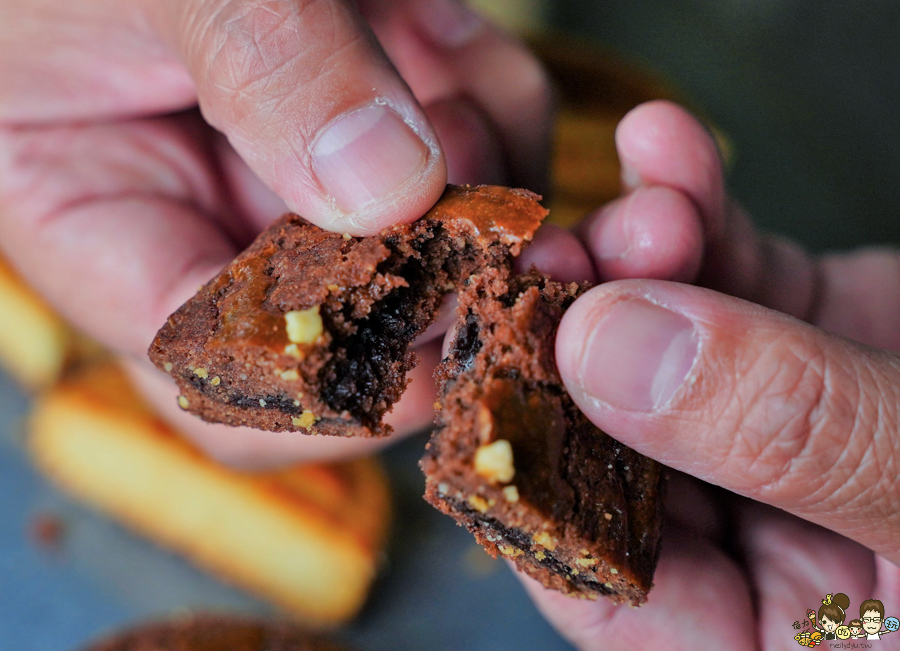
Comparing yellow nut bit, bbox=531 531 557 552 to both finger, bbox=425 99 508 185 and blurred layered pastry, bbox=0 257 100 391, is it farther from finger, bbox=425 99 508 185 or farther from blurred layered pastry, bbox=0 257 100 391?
blurred layered pastry, bbox=0 257 100 391

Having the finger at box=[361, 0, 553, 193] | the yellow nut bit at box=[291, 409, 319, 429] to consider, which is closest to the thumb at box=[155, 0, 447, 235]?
the yellow nut bit at box=[291, 409, 319, 429]

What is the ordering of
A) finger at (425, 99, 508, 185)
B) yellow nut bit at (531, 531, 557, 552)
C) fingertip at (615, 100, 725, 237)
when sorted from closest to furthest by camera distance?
yellow nut bit at (531, 531, 557, 552) → fingertip at (615, 100, 725, 237) → finger at (425, 99, 508, 185)

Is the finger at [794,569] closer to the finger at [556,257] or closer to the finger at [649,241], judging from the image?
the finger at [649,241]

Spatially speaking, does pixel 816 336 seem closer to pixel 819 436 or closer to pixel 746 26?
pixel 819 436

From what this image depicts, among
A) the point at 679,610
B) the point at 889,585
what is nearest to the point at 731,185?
the point at 889,585

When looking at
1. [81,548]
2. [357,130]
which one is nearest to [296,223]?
[357,130]

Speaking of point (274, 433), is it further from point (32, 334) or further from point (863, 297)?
point (863, 297)
